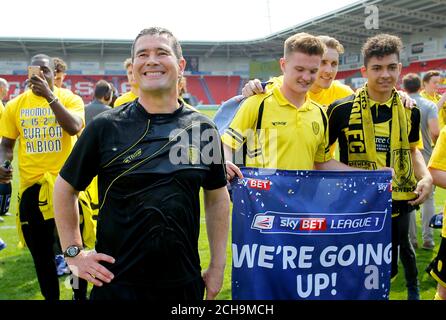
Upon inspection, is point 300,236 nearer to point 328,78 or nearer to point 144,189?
point 144,189

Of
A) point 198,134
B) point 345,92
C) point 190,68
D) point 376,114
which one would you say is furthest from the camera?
point 190,68

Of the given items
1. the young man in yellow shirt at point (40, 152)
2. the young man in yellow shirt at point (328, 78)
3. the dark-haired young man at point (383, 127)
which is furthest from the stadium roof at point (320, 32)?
the young man in yellow shirt at point (40, 152)

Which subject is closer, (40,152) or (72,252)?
(72,252)

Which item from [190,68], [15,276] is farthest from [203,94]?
[15,276]

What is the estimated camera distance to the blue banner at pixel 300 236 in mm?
2652

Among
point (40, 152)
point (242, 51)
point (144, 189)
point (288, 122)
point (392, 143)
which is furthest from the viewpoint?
point (242, 51)

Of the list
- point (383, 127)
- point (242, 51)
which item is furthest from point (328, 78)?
point (242, 51)

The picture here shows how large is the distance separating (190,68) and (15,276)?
132ft

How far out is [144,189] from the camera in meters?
1.77

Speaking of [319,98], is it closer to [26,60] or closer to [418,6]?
[418,6]

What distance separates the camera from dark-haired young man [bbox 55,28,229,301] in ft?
5.79

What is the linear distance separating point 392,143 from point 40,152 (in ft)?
9.00

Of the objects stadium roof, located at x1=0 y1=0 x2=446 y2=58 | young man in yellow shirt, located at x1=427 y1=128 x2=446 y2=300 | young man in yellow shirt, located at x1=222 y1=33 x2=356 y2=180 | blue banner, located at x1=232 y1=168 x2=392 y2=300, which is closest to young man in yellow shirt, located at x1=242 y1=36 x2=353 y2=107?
young man in yellow shirt, located at x1=222 y1=33 x2=356 y2=180
